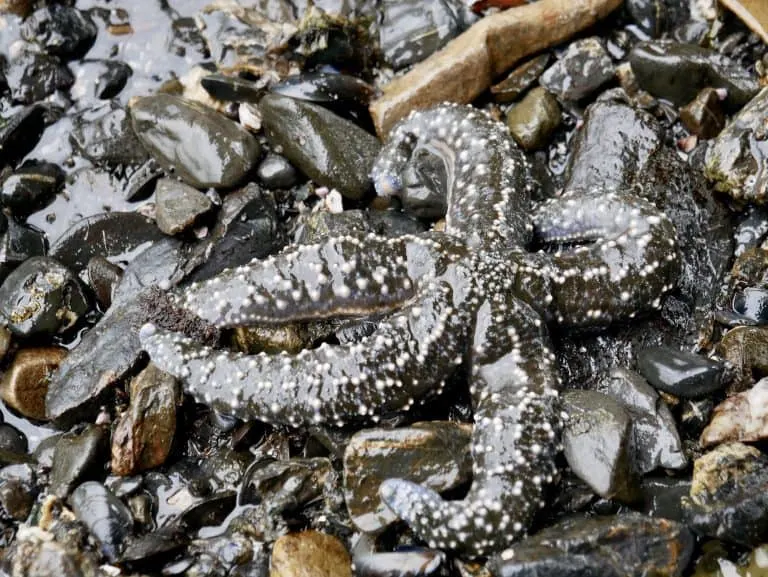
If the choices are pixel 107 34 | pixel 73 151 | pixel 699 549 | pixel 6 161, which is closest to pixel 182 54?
pixel 107 34

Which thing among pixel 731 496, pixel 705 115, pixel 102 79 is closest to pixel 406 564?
pixel 731 496

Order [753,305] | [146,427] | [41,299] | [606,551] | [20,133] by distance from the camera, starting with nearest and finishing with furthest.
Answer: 1. [606,551]
2. [146,427]
3. [753,305]
4. [41,299]
5. [20,133]

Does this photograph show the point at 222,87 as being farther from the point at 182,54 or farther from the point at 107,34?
the point at 107,34

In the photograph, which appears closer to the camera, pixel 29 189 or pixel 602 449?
pixel 602 449

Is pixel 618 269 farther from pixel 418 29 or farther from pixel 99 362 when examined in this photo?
pixel 99 362

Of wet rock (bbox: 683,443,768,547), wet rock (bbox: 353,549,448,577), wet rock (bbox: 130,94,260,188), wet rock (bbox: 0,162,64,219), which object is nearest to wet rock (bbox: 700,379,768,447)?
wet rock (bbox: 683,443,768,547)

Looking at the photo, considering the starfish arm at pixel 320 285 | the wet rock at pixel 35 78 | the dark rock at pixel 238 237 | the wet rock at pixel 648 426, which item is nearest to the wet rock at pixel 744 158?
the wet rock at pixel 648 426
